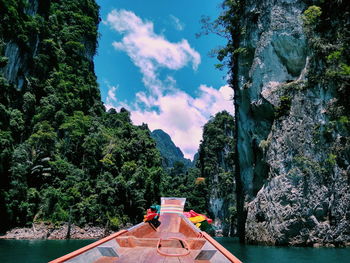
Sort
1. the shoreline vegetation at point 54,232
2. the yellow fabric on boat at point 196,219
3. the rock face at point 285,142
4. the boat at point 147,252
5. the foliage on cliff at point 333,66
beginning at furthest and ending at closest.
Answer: the shoreline vegetation at point 54,232
the foliage on cliff at point 333,66
the rock face at point 285,142
the yellow fabric on boat at point 196,219
the boat at point 147,252

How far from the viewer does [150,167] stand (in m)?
43.4

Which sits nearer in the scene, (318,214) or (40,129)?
(318,214)

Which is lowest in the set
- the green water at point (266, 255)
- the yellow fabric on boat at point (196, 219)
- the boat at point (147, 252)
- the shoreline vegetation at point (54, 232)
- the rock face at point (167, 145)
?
the shoreline vegetation at point (54, 232)

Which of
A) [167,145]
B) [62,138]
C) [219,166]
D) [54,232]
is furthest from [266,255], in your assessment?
[167,145]

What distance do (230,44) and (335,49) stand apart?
395 inches

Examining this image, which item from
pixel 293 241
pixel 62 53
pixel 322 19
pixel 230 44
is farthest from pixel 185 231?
pixel 62 53

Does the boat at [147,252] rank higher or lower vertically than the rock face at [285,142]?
lower

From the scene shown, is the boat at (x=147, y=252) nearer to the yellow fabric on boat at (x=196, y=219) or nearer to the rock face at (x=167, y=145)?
the yellow fabric on boat at (x=196, y=219)

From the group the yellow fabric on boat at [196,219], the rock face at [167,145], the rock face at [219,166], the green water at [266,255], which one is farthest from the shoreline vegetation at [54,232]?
the rock face at [167,145]

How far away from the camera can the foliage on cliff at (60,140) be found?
25.8 meters

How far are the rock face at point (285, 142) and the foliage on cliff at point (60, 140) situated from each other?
59.7 feet

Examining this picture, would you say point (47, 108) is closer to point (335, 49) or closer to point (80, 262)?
point (335, 49)

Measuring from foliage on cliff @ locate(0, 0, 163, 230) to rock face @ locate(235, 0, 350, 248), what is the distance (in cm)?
1818

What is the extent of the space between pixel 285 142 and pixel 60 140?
26.9 metres
